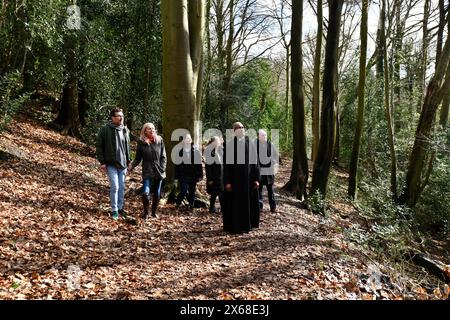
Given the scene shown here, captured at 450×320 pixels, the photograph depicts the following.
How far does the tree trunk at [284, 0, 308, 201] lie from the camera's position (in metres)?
12.9

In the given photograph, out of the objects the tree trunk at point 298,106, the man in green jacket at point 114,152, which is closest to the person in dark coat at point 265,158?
the man in green jacket at point 114,152

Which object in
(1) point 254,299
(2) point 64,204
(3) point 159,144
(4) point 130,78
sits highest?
(4) point 130,78

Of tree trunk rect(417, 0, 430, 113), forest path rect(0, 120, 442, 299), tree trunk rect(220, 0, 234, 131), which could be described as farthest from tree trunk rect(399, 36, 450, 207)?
tree trunk rect(220, 0, 234, 131)

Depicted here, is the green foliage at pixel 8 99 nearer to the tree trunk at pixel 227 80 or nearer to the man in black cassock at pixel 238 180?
the man in black cassock at pixel 238 180

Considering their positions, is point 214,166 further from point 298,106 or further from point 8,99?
point 298,106

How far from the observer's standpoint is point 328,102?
37.7ft

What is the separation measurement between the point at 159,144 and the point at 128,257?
2654mm

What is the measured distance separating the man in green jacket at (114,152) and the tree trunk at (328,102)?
640 cm

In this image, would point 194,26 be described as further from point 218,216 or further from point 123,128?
point 218,216

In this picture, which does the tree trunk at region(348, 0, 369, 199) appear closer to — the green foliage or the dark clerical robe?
the dark clerical robe

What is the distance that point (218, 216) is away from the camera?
9.11m

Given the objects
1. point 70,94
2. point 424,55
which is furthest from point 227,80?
point 70,94

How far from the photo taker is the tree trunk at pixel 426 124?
12.9 meters
